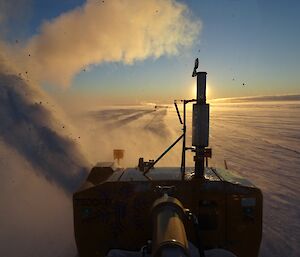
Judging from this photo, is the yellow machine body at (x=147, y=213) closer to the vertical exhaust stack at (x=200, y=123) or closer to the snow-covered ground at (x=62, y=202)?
the vertical exhaust stack at (x=200, y=123)

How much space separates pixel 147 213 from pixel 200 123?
1826 mm

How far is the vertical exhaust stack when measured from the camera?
5.80m

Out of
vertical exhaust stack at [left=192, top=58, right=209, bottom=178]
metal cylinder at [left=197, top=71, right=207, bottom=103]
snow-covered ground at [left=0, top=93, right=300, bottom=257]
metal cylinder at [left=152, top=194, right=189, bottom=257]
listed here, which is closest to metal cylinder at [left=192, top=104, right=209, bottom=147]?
vertical exhaust stack at [left=192, top=58, right=209, bottom=178]

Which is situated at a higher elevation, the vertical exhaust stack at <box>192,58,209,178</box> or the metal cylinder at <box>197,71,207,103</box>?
the metal cylinder at <box>197,71,207,103</box>

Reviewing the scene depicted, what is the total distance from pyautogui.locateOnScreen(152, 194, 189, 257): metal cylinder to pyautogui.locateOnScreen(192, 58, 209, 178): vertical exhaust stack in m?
1.26

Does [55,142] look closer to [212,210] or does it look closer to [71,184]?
[71,184]

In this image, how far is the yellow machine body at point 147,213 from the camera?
5.57m

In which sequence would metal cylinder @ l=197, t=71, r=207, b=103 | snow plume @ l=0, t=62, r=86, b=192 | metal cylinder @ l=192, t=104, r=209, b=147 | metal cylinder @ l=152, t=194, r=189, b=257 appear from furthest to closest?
snow plume @ l=0, t=62, r=86, b=192
metal cylinder @ l=197, t=71, r=207, b=103
metal cylinder @ l=192, t=104, r=209, b=147
metal cylinder @ l=152, t=194, r=189, b=257

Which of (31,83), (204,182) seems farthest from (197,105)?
(31,83)

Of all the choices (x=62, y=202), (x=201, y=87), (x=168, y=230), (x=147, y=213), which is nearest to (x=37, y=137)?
(x=62, y=202)

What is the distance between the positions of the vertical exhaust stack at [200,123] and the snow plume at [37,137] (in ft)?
19.4

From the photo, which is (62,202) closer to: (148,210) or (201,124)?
(148,210)

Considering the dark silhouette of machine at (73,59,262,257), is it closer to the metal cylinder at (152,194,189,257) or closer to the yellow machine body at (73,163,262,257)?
the yellow machine body at (73,163,262,257)

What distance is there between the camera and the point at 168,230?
3.92 m
